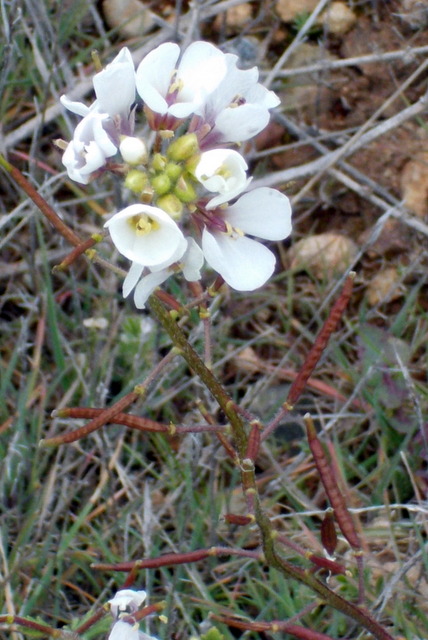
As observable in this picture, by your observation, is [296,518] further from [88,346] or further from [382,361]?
[88,346]

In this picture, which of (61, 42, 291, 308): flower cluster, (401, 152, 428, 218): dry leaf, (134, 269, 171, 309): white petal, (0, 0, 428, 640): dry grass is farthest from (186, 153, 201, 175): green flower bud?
(401, 152, 428, 218): dry leaf

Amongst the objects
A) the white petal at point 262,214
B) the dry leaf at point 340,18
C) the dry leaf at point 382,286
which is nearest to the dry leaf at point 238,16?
the dry leaf at point 340,18

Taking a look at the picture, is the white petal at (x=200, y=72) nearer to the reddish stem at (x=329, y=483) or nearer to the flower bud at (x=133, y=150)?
the flower bud at (x=133, y=150)

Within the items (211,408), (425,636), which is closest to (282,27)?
(211,408)

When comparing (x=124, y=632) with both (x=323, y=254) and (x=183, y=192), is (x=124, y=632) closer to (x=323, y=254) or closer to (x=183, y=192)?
(x=183, y=192)

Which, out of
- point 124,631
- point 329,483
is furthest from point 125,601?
point 329,483

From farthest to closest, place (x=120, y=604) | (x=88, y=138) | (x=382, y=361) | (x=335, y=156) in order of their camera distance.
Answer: (x=335, y=156) → (x=382, y=361) → (x=120, y=604) → (x=88, y=138)
